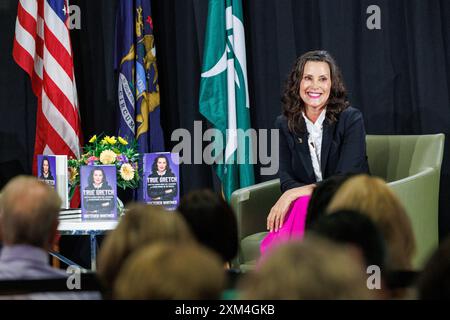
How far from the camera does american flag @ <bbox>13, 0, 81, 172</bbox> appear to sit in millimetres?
5328

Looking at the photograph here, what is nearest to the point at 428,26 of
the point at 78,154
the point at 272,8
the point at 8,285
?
the point at 272,8

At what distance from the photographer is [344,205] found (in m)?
2.23

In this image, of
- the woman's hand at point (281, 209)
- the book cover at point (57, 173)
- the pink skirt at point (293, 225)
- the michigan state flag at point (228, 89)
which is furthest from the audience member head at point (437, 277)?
the michigan state flag at point (228, 89)

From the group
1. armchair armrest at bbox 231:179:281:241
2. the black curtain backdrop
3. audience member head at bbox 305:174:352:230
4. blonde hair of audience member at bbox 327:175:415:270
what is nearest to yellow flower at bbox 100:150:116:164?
armchair armrest at bbox 231:179:281:241

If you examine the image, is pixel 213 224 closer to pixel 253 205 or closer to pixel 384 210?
pixel 384 210

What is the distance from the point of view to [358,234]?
182 cm

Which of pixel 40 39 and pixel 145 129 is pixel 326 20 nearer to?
pixel 145 129

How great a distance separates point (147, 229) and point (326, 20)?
387cm

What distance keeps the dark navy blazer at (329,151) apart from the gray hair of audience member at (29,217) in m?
2.37

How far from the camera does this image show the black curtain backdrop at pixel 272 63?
5.23m

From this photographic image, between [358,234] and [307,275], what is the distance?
→ 1.76 feet

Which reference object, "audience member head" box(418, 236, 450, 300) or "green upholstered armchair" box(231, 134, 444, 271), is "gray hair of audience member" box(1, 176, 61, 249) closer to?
"audience member head" box(418, 236, 450, 300)

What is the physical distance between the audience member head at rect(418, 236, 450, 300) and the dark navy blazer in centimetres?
287

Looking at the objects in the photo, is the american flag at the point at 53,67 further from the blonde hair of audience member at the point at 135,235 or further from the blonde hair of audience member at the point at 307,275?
the blonde hair of audience member at the point at 307,275
